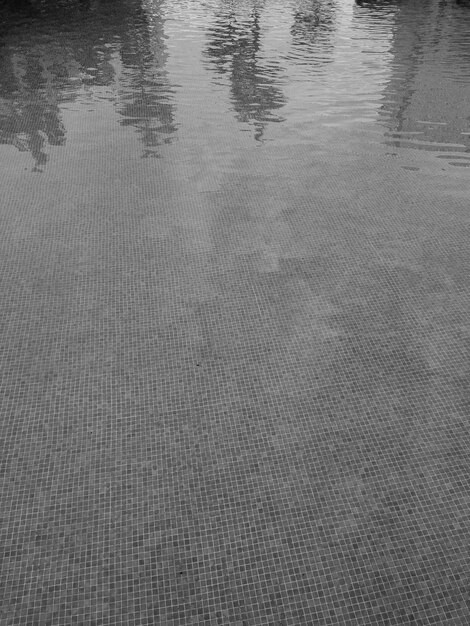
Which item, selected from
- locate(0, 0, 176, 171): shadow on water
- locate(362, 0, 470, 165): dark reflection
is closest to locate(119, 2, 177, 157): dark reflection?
locate(0, 0, 176, 171): shadow on water

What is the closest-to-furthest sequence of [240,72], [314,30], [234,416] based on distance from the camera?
[234,416], [240,72], [314,30]

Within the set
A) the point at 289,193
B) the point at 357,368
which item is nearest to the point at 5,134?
the point at 289,193

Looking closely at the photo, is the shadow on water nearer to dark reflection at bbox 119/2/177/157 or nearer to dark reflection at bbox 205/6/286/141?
dark reflection at bbox 119/2/177/157

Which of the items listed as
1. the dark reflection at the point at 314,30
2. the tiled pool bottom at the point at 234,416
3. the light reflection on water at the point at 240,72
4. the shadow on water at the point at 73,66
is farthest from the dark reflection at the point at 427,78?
the shadow on water at the point at 73,66

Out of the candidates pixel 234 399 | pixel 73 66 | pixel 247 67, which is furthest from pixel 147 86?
pixel 234 399

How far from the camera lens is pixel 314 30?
9.67m

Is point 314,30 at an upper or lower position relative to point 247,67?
upper

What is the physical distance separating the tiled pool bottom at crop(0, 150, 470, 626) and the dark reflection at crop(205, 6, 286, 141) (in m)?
2.49

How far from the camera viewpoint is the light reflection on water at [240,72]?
5.66 m

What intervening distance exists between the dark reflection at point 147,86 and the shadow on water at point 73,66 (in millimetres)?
11

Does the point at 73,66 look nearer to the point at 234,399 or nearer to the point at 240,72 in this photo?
the point at 240,72

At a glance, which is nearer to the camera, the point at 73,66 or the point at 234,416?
the point at 234,416

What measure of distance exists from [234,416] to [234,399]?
0.37ft

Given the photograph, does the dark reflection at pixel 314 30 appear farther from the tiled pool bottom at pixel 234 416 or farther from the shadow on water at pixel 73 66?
the tiled pool bottom at pixel 234 416
